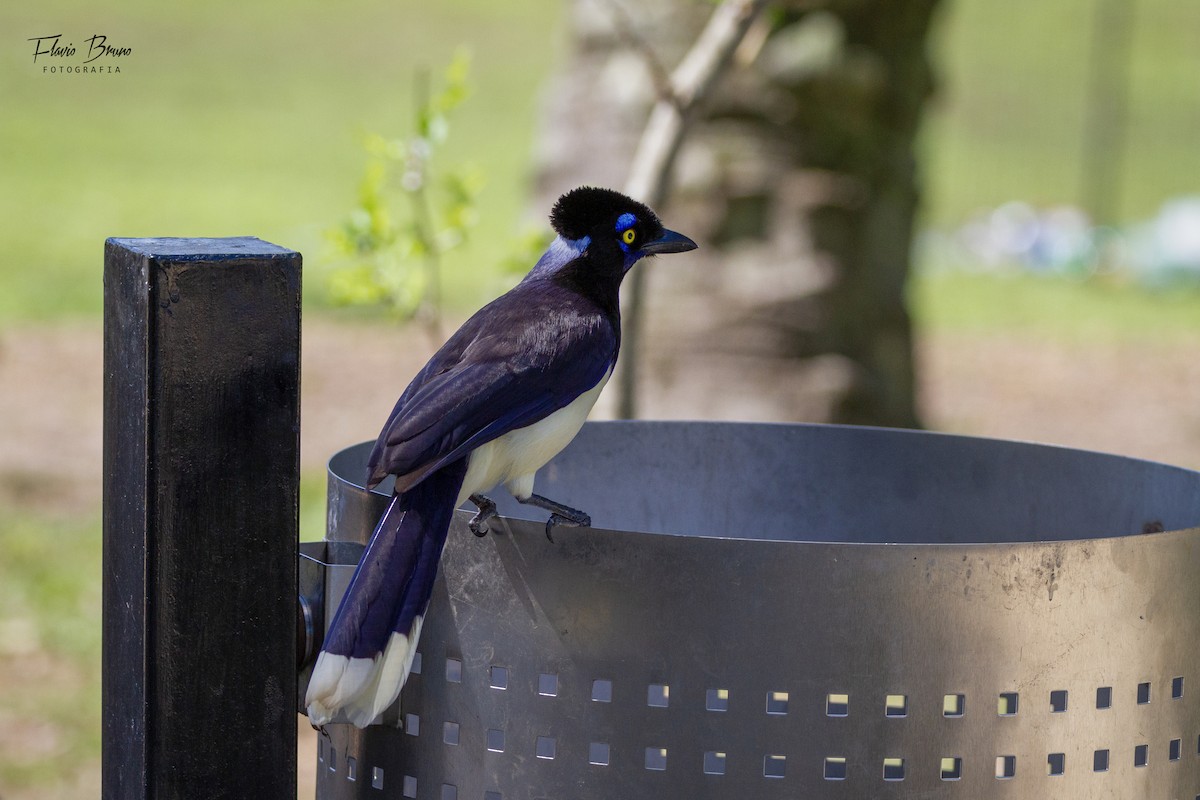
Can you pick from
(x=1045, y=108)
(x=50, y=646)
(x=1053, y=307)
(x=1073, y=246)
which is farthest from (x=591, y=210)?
(x=1045, y=108)

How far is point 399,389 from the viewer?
10000 millimetres

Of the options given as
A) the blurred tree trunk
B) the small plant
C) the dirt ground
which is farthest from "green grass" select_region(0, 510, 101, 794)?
the blurred tree trunk

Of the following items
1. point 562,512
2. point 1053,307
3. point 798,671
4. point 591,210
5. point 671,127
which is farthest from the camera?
point 1053,307

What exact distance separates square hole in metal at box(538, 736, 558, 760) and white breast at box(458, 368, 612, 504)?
0.50 m

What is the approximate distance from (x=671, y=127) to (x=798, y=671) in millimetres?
2890

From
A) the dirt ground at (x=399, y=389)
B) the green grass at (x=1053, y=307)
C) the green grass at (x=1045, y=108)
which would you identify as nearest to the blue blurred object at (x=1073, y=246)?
the green grass at (x=1053, y=307)

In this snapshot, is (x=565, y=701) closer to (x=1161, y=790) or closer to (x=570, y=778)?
(x=570, y=778)

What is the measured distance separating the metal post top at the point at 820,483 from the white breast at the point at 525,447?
31 cm

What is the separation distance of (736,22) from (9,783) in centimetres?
339

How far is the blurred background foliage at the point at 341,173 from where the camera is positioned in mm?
5492

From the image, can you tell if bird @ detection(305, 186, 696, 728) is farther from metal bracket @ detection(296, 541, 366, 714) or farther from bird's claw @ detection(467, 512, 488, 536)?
metal bracket @ detection(296, 541, 366, 714)

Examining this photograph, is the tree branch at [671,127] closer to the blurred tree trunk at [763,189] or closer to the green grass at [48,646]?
the blurred tree trunk at [763,189]

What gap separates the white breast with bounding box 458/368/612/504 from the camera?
96.3 inches

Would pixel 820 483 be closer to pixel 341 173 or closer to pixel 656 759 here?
pixel 656 759
